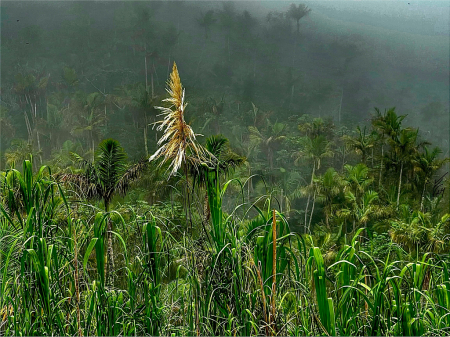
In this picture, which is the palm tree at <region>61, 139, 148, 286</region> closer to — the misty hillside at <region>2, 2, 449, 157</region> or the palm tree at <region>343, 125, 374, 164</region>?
the palm tree at <region>343, 125, 374, 164</region>

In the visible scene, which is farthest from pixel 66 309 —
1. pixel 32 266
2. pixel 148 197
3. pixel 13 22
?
pixel 13 22

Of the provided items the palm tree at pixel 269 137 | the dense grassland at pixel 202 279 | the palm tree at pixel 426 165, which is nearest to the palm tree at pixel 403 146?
the palm tree at pixel 426 165

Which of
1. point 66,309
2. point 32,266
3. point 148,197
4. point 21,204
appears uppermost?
point 21,204

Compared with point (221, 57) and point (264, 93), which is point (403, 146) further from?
point (221, 57)

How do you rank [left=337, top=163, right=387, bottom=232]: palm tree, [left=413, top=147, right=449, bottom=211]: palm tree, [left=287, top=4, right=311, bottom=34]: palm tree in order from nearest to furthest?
[left=337, top=163, right=387, bottom=232]: palm tree, [left=413, top=147, right=449, bottom=211]: palm tree, [left=287, top=4, right=311, bottom=34]: palm tree

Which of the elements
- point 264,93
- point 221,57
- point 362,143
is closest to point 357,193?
point 362,143

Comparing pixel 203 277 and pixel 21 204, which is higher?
pixel 21 204

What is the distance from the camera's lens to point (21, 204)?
259 cm

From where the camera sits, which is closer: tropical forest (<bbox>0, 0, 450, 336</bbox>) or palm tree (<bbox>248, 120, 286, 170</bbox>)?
tropical forest (<bbox>0, 0, 450, 336</bbox>)

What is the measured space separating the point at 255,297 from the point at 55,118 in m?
27.2

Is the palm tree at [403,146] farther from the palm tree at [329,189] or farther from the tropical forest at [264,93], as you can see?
the palm tree at [329,189]

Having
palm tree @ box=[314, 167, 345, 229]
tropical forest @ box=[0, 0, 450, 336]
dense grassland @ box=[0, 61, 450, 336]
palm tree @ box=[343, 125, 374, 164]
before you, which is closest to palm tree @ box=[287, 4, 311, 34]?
tropical forest @ box=[0, 0, 450, 336]

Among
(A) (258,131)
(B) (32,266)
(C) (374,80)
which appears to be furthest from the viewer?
A: (C) (374,80)

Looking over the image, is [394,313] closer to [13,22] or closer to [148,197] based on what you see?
[148,197]
